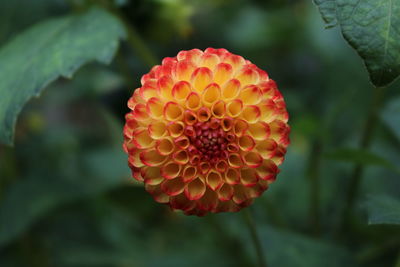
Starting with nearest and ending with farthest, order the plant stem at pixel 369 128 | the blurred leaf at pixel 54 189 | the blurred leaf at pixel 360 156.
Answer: the blurred leaf at pixel 360 156, the plant stem at pixel 369 128, the blurred leaf at pixel 54 189

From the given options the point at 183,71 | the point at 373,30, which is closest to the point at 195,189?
the point at 183,71

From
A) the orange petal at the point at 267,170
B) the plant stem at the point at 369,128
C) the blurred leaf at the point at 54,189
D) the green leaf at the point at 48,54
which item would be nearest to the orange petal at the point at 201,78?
the orange petal at the point at 267,170

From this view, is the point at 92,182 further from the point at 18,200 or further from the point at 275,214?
the point at 275,214

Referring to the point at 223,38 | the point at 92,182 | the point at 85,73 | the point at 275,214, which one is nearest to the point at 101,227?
the point at 92,182

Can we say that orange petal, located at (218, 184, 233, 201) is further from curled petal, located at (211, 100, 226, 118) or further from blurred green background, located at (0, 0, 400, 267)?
blurred green background, located at (0, 0, 400, 267)

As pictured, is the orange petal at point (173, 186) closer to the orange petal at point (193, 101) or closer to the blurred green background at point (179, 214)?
the orange petal at point (193, 101)

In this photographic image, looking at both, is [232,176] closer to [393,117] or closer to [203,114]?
[203,114]

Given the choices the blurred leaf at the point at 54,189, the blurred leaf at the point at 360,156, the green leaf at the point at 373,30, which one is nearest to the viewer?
the green leaf at the point at 373,30

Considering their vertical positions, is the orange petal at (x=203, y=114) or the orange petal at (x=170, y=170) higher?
the orange petal at (x=203, y=114)
